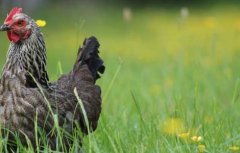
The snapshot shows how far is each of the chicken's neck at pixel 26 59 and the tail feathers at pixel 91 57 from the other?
2.56 ft

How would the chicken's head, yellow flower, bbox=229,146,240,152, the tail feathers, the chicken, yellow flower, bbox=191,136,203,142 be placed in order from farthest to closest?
the tail feathers → the chicken's head → the chicken → yellow flower, bbox=191,136,203,142 → yellow flower, bbox=229,146,240,152

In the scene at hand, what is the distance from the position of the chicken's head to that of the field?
47cm

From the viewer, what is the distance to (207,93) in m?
7.57

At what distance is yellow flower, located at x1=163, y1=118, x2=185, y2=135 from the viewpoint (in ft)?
14.7

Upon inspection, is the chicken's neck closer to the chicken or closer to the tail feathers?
the chicken

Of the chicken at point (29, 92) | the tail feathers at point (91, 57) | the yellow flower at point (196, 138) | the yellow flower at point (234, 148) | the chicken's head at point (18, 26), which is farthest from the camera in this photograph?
the tail feathers at point (91, 57)

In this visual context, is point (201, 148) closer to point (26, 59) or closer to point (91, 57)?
point (26, 59)

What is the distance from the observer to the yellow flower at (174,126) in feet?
14.7

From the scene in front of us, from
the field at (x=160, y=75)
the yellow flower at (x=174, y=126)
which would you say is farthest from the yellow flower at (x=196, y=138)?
the yellow flower at (x=174, y=126)

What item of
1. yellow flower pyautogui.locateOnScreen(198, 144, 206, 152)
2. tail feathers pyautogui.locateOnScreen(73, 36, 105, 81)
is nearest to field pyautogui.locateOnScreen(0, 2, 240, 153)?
yellow flower pyautogui.locateOnScreen(198, 144, 206, 152)

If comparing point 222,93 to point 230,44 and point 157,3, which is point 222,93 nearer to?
point 230,44

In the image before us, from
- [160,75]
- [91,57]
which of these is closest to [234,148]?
[91,57]

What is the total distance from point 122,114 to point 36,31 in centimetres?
151

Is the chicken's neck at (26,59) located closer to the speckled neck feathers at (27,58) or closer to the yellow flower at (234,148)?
the speckled neck feathers at (27,58)
